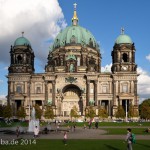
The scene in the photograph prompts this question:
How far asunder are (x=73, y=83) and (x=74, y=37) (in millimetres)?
23217

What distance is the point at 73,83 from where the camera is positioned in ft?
435

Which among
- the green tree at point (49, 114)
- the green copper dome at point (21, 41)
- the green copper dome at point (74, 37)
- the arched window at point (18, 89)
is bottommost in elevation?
the green tree at point (49, 114)

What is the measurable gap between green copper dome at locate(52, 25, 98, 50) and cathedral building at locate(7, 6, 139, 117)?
11.3 metres

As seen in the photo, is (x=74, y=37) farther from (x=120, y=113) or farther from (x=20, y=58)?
(x=120, y=113)

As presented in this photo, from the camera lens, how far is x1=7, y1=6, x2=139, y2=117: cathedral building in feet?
427

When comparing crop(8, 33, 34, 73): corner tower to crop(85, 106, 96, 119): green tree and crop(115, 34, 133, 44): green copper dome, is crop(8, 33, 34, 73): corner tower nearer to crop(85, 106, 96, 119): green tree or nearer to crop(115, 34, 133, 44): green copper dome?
crop(85, 106, 96, 119): green tree

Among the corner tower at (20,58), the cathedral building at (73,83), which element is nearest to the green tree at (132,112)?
the cathedral building at (73,83)

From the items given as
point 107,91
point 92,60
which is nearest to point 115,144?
point 107,91

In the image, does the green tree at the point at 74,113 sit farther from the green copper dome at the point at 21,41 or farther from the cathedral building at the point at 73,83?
the green copper dome at the point at 21,41

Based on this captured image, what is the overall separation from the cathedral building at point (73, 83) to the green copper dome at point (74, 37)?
11307 millimetres

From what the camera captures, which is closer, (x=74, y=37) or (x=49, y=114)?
(x=49, y=114)

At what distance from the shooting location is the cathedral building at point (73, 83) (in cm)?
13025

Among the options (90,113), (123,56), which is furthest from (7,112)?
(123,56)

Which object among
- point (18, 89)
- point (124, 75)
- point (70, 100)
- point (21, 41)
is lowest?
point (70, 100)
